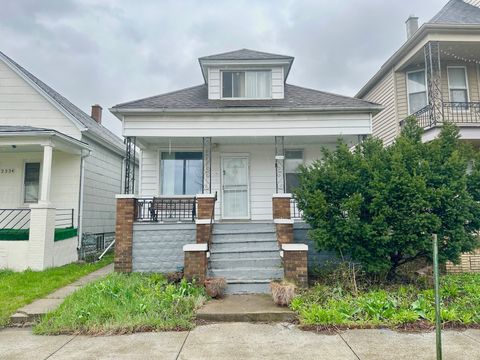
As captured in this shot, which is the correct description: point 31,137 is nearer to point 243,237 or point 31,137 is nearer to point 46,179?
point 46,179

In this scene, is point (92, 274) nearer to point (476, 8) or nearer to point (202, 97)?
point (202, 97)

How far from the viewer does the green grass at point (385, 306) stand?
4871 mm

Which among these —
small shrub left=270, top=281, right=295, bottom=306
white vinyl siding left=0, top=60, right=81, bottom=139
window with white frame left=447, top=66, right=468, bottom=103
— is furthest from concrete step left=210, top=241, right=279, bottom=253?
window with white frame left=447, top=66, right=468, bottom=103

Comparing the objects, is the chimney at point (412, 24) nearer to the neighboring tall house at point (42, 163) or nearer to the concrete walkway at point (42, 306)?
the neighboring tall house at point (42, 163)

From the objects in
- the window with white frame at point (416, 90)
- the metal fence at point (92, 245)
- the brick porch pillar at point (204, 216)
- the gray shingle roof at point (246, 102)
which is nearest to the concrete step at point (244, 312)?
the brick porch pillar at point (204, 216)

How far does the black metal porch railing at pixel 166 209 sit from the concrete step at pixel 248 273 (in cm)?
203

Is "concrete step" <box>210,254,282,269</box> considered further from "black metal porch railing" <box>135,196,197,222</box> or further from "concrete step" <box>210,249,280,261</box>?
"black metal porch railing" <box>135,196,197,222</box>

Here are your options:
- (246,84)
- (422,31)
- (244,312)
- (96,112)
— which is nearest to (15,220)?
(96,112)

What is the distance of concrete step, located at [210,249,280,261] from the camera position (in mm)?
7438

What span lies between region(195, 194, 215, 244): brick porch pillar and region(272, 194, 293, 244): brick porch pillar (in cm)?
162

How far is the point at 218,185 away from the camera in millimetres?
10570

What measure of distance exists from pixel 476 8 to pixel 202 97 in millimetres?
10740

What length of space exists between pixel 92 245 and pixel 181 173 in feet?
14.4

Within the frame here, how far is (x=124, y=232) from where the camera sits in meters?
7.98
